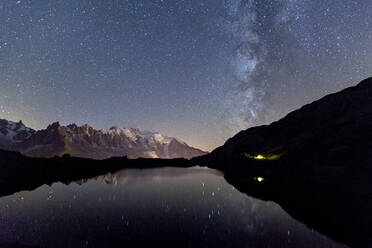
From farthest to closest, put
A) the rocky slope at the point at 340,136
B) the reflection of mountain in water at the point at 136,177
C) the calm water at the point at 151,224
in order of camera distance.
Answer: the reflection of mountain in water at the point at 136,177 → the rocky slope at the point at 340,136 → the calm water at the point at 151,224

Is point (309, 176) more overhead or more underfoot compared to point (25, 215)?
more overhead

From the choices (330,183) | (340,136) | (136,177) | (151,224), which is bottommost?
(151,224)

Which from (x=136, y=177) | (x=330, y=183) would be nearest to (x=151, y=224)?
(x=330, y=183)

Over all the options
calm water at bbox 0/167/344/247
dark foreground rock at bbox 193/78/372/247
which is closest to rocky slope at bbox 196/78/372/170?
dark foreground rock at bbox 193/78/372/247

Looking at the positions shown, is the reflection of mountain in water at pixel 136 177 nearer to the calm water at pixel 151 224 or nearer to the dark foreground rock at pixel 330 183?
the dark foreground rock at pixel 330 183

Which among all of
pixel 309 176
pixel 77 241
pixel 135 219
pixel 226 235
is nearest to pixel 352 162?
pixel 309 176

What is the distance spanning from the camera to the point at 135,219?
3008cm

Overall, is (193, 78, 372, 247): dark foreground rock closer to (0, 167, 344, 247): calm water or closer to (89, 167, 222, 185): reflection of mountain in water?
(0, 167, 344, 247): calm water

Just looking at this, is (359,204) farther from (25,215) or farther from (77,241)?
(25,215)

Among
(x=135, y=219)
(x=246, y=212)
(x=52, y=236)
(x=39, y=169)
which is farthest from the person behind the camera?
(x=39, y=169)

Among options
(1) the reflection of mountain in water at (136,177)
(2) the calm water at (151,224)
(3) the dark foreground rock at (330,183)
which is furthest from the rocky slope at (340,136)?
(1) the reflection of mountain in water at (136,177)

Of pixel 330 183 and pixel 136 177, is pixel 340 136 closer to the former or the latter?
pixel 330 183

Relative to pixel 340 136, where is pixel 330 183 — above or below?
below

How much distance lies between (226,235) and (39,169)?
97815 mm
